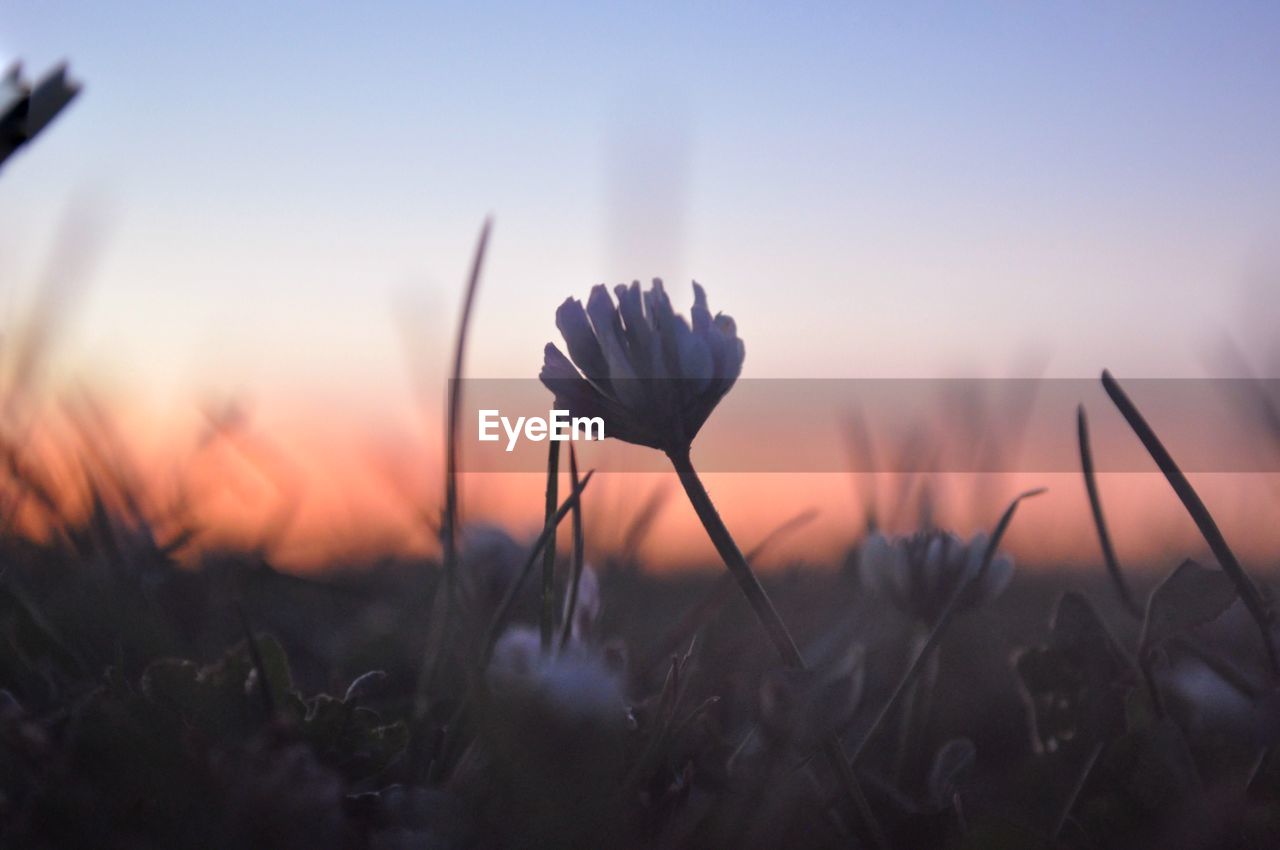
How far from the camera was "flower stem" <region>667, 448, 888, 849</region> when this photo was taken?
42 centimetres

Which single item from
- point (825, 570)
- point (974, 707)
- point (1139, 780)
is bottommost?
point (825, 570)

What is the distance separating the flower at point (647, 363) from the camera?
51 cm

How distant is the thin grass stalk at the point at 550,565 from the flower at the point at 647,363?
3 centimetres

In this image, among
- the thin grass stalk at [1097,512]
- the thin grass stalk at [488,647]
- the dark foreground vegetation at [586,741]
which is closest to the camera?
the dark foreground vegetation at [586,741]

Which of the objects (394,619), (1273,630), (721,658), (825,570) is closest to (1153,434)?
(1273,630)

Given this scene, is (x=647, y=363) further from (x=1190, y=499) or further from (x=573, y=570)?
(x=1190, y=499)

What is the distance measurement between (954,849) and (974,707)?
0.35 metres

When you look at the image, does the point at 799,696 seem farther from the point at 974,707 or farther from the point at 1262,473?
the point at 1262,473

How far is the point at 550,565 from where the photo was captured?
0.54 m

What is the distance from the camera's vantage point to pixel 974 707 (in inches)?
30.1

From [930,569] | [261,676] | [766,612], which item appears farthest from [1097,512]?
[261,676]

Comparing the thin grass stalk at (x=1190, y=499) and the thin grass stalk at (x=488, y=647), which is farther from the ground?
the thin grass stalk at (x=1190, y=499)

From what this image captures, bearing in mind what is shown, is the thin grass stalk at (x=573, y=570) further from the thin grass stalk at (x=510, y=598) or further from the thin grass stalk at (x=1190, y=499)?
the thin grass stalk at (x=1190, y=499)

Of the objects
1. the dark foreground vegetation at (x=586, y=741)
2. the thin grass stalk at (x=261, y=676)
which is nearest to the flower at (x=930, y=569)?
the dark foreground vegetation at (x=586, y=741)
